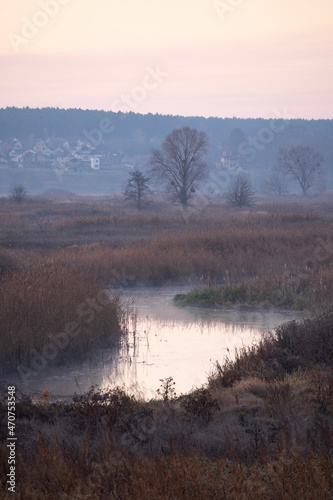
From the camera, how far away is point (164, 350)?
12.6m

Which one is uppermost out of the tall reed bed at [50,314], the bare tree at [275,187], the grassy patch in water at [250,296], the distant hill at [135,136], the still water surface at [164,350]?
the distant hill at [135,136]

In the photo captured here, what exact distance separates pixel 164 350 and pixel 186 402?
17.7 ft

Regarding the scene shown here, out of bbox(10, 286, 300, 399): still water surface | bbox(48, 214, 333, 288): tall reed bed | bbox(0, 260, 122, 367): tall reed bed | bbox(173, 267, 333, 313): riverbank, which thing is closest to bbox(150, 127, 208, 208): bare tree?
bbox(48, 214, 333, 288): tall reed bed

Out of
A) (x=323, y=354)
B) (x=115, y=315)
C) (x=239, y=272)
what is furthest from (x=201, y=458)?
(x=239, y=272)

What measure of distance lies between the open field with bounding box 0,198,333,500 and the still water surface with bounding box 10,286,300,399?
433 mm

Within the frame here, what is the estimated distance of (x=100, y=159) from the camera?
156 meters

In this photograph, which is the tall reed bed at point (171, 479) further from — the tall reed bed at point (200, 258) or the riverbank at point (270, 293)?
the tall reed bed at point (200, 258)

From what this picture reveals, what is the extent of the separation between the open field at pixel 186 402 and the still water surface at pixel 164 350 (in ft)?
1.42

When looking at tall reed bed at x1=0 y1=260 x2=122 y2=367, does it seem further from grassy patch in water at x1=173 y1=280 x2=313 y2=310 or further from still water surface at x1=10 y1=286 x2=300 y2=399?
grassy patch in water at x1=173 y1=280 x2=313 y2=310

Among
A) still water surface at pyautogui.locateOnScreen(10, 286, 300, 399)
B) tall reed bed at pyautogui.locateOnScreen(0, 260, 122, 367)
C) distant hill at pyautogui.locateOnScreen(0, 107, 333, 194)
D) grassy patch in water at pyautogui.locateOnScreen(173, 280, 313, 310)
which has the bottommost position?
still water surface at pyautogui.locateOnScreen(10, 286, 300, 399)

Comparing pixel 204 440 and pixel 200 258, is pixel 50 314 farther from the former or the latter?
pixel 200 258

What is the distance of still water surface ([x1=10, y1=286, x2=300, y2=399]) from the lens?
10375 mm

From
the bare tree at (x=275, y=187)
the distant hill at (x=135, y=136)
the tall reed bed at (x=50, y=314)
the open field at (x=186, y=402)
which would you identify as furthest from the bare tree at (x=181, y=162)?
the distant hill at (x=135, y=136)

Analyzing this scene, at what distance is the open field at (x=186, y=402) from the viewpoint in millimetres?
4684
